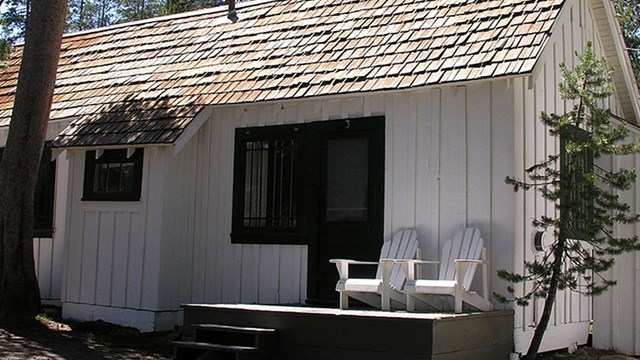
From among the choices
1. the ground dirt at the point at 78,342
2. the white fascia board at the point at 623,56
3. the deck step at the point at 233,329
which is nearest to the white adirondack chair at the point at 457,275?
the deck step at the point at 233,329

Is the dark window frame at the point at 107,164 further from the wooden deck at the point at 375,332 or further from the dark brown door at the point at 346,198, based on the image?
the wooden deck at the point at 375,332

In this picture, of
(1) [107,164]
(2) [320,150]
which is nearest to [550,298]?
(2) [320,150]

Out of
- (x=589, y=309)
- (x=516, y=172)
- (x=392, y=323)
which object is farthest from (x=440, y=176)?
(x=589, y=309)

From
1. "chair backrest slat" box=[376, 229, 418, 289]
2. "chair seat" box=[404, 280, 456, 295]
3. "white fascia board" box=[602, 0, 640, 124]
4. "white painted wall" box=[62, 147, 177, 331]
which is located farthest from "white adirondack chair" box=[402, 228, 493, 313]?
"white fascia board" box=[602, 0, 640, 124]

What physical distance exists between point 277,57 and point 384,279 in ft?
13.6

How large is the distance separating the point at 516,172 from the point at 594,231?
1095mm

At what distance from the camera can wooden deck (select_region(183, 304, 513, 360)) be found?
7664 mm

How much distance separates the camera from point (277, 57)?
11.5 metres

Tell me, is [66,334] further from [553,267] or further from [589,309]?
[589,309]

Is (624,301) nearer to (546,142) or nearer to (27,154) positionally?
(546,142)

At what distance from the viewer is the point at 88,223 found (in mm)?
11883

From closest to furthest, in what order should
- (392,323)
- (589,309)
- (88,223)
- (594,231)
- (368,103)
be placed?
(392,323) < (594,231) < (368,103) < (589,309) < (88,223)

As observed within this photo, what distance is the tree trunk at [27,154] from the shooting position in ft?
36.7

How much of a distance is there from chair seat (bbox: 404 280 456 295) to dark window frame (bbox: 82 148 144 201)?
463 centimetres
